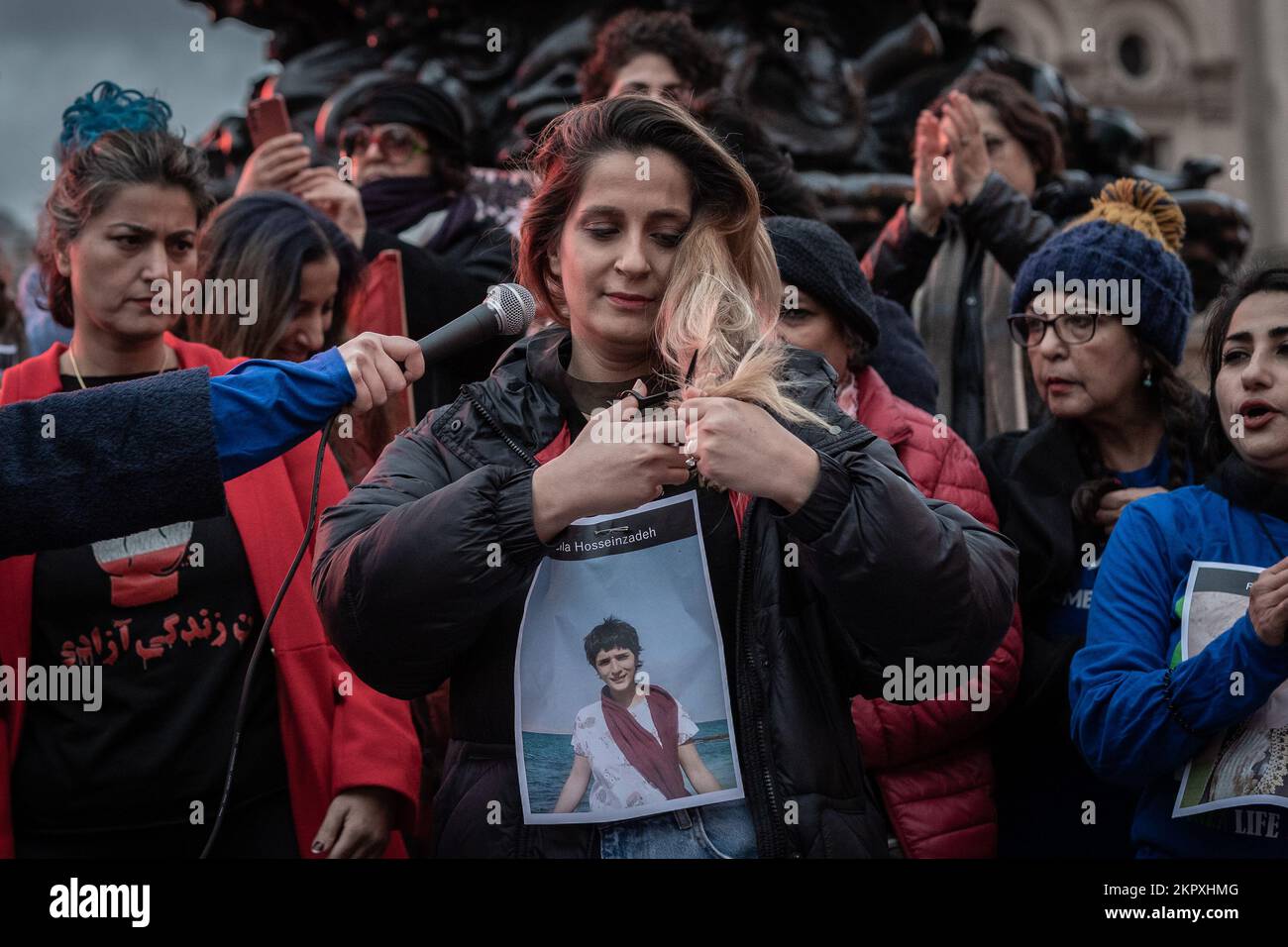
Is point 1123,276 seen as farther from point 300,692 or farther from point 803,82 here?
point 803,82

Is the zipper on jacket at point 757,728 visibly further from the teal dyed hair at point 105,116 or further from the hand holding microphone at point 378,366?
the teal dyed hair at point 105,116

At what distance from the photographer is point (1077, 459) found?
3.86 metres

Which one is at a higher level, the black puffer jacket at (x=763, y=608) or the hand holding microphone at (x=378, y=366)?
the hand holding microphone at (x=378, y=366)

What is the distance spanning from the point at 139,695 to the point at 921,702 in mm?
1539

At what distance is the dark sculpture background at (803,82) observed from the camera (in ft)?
21.8

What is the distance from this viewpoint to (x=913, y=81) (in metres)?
7.00

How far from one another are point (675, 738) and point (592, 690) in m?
0.16

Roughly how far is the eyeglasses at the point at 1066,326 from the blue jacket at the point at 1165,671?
27.1 inches

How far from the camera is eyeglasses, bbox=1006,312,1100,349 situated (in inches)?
153

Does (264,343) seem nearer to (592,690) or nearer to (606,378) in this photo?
(606,378)

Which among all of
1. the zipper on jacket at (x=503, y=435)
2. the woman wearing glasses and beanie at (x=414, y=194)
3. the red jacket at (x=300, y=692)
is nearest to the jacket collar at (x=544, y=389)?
the zipper on jacket at (x=503, y=435)

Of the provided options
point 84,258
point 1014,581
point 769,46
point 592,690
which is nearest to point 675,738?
point 592,690
